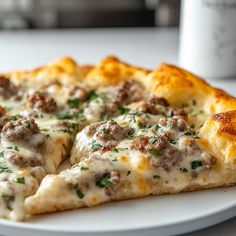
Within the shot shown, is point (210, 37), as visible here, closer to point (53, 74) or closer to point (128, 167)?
point (53, 74)

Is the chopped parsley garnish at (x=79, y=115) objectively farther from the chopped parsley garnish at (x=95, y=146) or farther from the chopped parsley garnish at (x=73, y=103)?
the chopped parsley garnish at (x=95, y=146)

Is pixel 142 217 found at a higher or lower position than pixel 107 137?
lower

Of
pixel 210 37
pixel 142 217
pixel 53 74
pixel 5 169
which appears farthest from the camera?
pixel 210 37

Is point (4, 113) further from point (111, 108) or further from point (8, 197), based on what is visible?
point (8, 197)

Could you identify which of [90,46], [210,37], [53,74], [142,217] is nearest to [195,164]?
[142,217]

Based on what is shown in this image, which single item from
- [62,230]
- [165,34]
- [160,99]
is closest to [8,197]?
[62,230]

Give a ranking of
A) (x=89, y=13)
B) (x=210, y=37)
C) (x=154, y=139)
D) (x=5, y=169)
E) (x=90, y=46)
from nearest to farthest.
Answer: (x=5, y=169)
(x=154, y=139)
(x=210, y=37)
(x=90, y=46)
(x=89, y=13)

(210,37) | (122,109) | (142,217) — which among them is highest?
(210,37)

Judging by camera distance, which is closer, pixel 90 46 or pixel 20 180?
pixel 20 180
